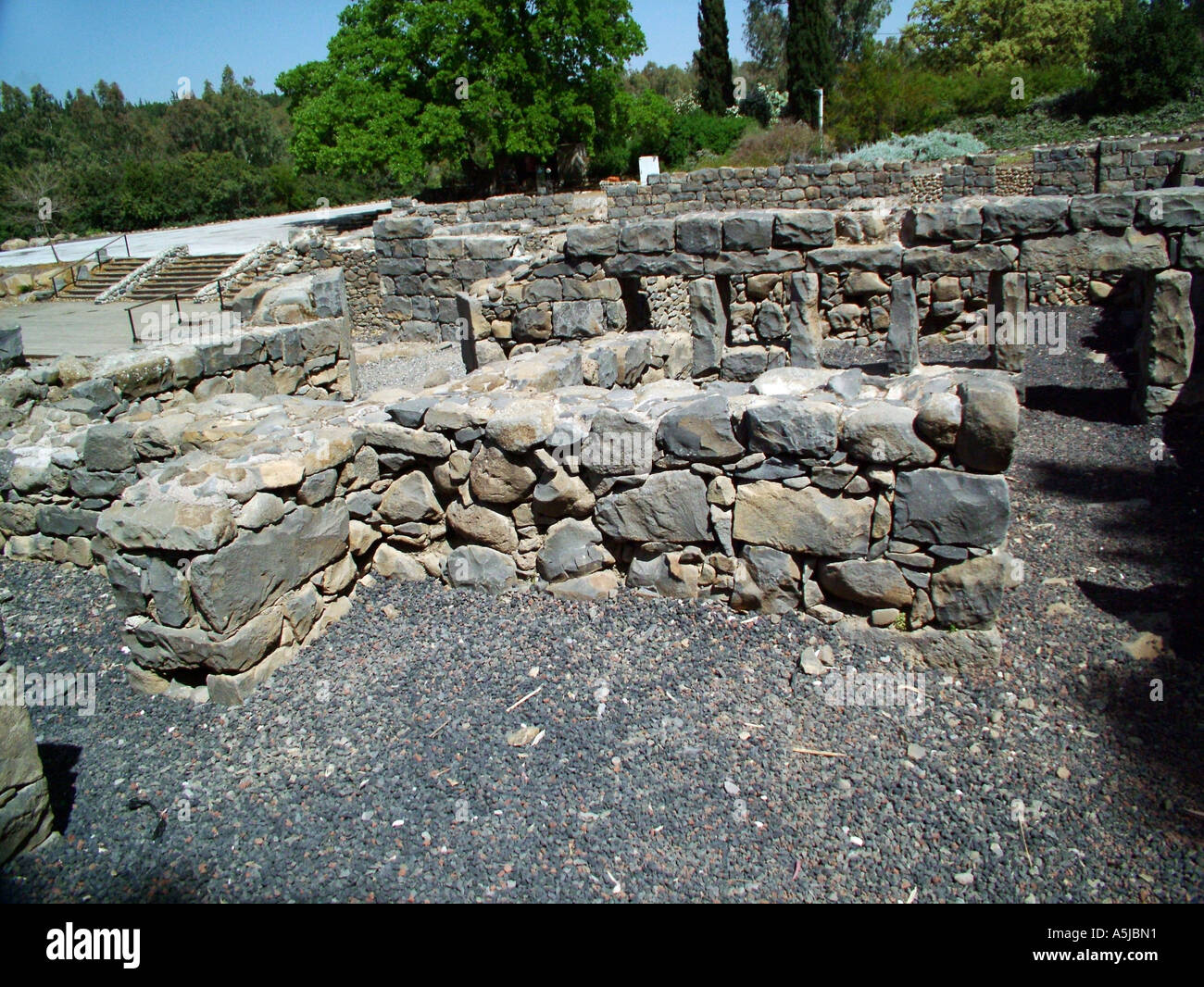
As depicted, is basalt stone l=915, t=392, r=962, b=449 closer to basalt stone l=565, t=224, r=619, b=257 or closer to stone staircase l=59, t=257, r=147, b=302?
basalt stone l=565, t=224, r=619, b=257

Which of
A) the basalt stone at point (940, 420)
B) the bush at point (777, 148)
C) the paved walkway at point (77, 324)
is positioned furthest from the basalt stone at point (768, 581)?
the bush at point (777, 148)

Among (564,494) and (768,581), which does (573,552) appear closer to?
(564,494)

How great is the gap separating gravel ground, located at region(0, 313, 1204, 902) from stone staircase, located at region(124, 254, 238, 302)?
16930mm

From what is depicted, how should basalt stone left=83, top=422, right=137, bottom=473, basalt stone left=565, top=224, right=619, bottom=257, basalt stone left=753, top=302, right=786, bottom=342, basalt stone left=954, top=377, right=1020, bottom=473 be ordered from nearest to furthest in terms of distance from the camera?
1. basalt stone left=954, top=377, right=1020, bottom=473
2. basalt stone left=83, top=422, right=137, bottom=473
3. basalt stone left=565, top=224, right=619, bottom=257
4. basalt stone left=753, top=302, right=786, bottom=342

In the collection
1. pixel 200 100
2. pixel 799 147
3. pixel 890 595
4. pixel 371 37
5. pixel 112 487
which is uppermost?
pixel 200 100

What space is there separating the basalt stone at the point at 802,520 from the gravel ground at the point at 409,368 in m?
7.19

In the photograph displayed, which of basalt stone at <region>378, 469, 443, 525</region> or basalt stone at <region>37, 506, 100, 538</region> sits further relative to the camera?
basalt stone at <region>37, 506, 100, 538</region>

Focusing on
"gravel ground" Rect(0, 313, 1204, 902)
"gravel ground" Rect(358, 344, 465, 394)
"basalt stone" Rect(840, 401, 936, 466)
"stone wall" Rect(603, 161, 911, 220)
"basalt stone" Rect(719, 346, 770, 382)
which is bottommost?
"gravel ground" Rect(0, 313, 1204, 902)

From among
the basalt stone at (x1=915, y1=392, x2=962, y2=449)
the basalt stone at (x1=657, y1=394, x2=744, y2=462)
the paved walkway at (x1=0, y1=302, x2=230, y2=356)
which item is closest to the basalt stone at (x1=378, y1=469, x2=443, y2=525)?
the basalt stone at (x1=657, y1=394, x2=744, y2=462)

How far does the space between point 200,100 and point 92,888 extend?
6362 cm

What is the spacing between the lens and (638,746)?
4039 millimetres

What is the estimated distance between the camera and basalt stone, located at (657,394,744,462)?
4809 millimetres

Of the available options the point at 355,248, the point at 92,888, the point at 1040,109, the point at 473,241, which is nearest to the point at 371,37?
the point at 355,248
